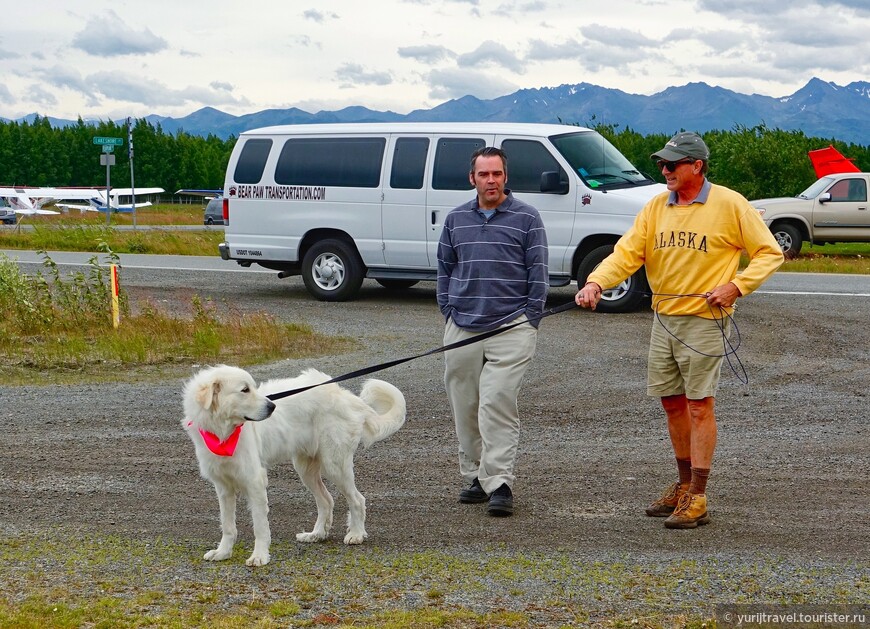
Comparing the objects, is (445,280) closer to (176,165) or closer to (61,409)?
(61,409)

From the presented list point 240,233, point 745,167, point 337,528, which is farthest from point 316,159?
point 745,167

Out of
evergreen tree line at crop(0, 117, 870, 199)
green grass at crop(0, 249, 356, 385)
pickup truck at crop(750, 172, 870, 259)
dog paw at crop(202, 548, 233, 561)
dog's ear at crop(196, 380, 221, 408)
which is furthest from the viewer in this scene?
evergreen tree line at crop(0, 117, 870, 199)

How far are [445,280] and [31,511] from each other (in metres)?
2.80

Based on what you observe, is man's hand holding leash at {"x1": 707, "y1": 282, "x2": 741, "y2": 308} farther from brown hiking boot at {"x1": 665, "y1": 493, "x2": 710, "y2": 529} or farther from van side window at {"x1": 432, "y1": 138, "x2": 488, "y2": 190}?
van side window at {"x1": 432, "y1": 138, "x2": 488, "y2": 190}

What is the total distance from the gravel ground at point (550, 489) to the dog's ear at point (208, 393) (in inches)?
32.4

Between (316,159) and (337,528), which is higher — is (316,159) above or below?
above

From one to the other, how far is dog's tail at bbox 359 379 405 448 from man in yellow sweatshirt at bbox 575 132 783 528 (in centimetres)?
117

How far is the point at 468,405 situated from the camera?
249 inches

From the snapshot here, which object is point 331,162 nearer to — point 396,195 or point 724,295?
point 396,195

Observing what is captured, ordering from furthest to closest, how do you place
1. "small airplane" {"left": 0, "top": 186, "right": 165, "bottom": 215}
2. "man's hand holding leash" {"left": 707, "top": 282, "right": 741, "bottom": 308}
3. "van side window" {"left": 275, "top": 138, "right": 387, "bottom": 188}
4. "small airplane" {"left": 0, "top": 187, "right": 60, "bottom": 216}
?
"small airplane" {"left": 0, "top": 186, "right": 165, "bottom": 215}, "small airplane" {"left": 0, "top": 187, "right": 60, "bottom": 216}, "van side window" {"left": 275, "top": 138, "right": 387, "bottom": 188}, "man's hand holding leash" {"left": 707, "top": 282, "right": 741, "bottom": 308}

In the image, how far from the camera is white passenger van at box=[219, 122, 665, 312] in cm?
1385

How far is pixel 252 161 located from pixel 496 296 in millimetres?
10345

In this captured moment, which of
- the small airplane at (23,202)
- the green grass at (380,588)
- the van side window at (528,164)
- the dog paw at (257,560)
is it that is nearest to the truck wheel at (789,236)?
the van side window at (528,164)

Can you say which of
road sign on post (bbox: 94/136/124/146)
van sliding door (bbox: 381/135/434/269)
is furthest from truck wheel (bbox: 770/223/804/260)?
road sign on post (bbox: 94/136/124/146)
